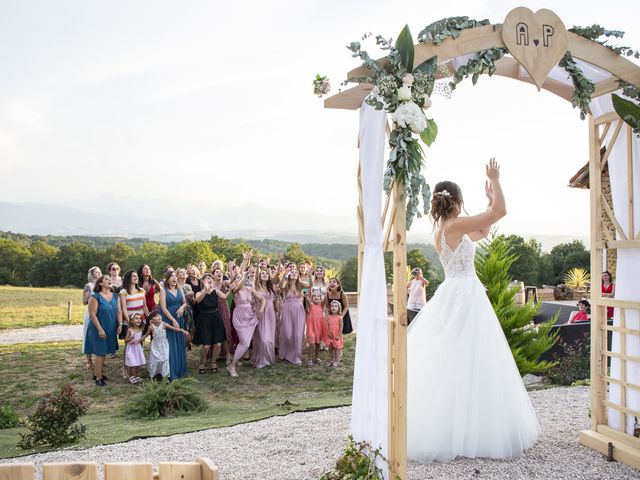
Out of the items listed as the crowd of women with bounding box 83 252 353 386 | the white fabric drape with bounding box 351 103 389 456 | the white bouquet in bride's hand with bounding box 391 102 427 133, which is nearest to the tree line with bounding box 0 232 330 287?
the crowd of women with bounding box 83 252 353 386

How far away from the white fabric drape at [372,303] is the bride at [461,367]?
0.63m

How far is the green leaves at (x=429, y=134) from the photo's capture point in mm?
3951

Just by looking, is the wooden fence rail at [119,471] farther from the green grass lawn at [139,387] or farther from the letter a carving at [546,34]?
the green grass lawn at [139,387]

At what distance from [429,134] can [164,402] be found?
17.4ft

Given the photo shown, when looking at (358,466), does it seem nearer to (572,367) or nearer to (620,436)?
(620,436)

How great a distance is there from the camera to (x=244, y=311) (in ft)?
35.2

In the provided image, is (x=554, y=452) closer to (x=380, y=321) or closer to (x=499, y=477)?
(x=499, y=477)

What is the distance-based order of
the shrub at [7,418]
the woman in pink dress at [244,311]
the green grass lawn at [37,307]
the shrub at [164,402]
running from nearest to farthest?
1. the shrub at [164,402]
2. the shrub at [7,418]
3. the woman in pink dress at [244,311]
4. the green grass lawn at [37,307]

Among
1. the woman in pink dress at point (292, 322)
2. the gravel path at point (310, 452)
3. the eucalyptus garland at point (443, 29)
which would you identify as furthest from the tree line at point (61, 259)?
the eucalyptus garland at point (443, 29)

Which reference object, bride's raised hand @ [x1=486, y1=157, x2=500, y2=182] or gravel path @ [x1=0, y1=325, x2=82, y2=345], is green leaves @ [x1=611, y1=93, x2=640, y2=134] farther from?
gravel path @ [x1=0, y1=325, x2=82, y2=345]

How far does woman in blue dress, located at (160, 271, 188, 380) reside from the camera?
32.4ft

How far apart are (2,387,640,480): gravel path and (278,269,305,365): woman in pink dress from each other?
181 inches

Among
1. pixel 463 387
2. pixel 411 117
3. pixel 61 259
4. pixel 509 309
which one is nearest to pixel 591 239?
pixel 463 387


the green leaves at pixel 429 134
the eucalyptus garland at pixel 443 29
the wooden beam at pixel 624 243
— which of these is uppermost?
the eucalyptus garland at pixel 443 29
